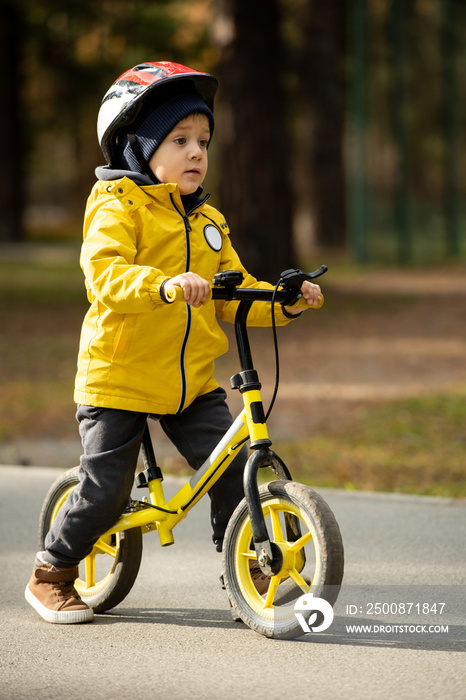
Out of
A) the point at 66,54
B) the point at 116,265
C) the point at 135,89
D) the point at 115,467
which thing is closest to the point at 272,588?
the point at 115,467

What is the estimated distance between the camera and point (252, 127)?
45.0 feet

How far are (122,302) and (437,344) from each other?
8.61 meters

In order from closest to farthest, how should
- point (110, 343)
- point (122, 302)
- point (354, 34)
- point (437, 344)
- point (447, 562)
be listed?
point (122, 302)
point (110, 343)
point (447, 562)
point (437, 344)
point (354, 34)

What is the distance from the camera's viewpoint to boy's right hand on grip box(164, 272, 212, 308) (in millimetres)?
3027

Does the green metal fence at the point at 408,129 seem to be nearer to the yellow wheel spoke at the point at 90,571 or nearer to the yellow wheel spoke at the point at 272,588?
the yellow wheel spoke at the point at 90,571

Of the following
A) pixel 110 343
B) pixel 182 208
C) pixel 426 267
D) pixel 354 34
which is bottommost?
pixel 426 267

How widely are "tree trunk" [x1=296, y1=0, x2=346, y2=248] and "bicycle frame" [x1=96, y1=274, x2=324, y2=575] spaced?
2088cm

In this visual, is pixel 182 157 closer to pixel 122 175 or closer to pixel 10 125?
pixel 122 175

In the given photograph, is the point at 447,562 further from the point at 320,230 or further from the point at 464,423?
the point at 320,230

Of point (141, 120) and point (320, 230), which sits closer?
point (141, 120)

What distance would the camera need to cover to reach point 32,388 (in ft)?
29.5

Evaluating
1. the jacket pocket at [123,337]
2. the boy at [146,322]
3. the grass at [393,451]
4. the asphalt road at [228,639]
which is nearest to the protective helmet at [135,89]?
the boy at [146,322]

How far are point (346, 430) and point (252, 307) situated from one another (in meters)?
3.87

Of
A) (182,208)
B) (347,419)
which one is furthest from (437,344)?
(182,208)
